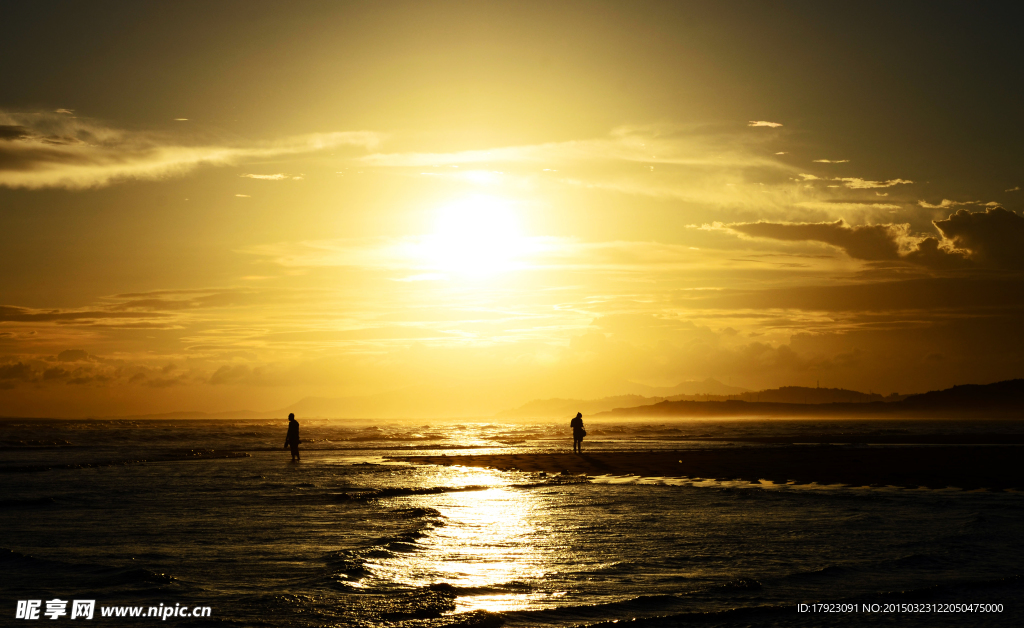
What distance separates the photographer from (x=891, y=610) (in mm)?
8766

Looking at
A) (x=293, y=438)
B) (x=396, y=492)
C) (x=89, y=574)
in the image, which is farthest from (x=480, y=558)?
(x=293, y=438)

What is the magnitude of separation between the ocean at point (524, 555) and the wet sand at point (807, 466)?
10.3 ft

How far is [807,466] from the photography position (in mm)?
29906

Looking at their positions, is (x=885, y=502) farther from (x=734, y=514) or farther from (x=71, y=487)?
(x=71, y=487)

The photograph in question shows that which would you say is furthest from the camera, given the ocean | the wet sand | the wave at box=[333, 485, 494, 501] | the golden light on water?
the wet sand

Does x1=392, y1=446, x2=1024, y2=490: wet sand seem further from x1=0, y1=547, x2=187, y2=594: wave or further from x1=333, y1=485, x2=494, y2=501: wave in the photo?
x1=0, y1=547, x2=187, y2=594: wave

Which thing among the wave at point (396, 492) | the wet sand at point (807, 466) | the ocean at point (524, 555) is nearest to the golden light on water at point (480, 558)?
the ocean at point (524, 555)

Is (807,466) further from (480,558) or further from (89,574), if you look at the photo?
(89,574)

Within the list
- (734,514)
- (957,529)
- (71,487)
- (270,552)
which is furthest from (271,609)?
(71,487)

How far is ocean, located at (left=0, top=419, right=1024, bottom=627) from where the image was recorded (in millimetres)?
8852

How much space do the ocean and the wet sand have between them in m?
3.15

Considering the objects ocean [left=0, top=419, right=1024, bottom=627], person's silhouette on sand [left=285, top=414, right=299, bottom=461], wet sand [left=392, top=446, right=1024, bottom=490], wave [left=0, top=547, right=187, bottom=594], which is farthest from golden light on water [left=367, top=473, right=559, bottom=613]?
person's silhouette on sand [left=285, top=414, right=299, bottom=461]

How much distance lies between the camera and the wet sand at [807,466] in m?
23.9

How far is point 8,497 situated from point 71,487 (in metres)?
2.67
